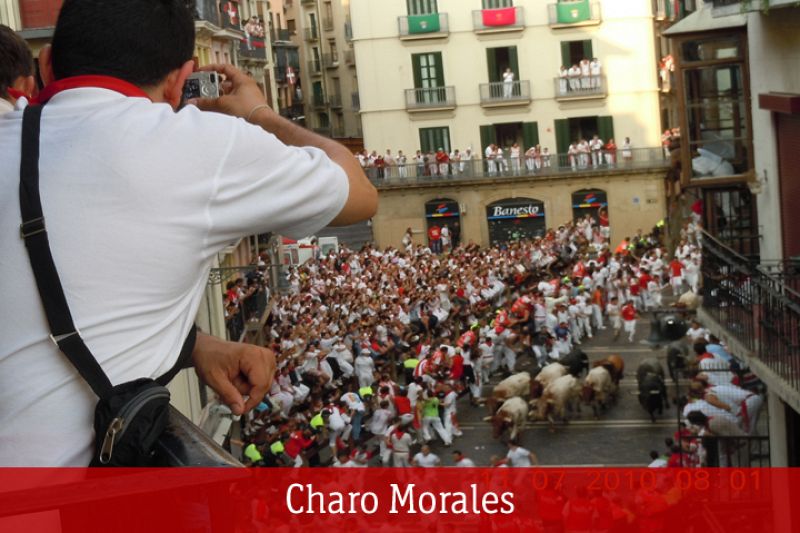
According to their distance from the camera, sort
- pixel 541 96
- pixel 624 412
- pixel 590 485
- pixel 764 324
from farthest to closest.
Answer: pixel 541 96 < pixel 624 412 < pixel 590 485 < pixel 764 324

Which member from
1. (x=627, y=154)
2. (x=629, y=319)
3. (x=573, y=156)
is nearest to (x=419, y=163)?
(x=573, y=156)

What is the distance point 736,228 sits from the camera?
55.2 feet

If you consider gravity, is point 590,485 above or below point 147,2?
below

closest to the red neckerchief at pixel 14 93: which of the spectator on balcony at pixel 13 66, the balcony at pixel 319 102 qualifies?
the spectator on balcony at pixel 13 66

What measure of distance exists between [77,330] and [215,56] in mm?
34538

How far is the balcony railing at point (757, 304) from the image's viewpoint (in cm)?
1265

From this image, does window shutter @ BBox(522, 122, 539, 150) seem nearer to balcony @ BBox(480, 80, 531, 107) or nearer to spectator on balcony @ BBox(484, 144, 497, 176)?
balcony @ BBox(480, 80, 531, 107)

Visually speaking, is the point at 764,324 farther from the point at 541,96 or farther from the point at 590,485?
the point at 541,96

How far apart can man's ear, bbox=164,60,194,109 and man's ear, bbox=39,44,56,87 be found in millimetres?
191

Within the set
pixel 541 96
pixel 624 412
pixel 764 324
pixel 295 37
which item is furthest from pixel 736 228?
pixel 295 37

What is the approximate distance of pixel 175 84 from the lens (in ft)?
7.20

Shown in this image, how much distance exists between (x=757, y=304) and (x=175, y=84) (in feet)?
40.9

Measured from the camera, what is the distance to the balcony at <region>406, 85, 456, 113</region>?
47.0m

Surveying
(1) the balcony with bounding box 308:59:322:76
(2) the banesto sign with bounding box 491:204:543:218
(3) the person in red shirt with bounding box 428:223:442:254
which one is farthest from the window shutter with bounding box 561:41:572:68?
(1) the balcony with bounding box 308:59:322:76
